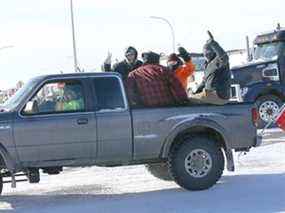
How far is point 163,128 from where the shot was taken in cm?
1032

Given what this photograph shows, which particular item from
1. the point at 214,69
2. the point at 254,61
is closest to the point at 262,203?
the point at 214,69

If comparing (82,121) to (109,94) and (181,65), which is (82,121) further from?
(181,65)

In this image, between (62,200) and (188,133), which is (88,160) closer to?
(62,200)

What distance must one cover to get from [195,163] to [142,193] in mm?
847

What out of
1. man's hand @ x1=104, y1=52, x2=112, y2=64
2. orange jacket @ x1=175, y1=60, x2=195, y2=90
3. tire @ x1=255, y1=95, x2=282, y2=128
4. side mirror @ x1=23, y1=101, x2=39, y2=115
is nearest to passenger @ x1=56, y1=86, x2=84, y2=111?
side mirror @ x1=23, y1=101, x2=39, y2=115

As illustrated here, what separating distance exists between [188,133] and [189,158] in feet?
1.16

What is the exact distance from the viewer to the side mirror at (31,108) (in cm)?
983

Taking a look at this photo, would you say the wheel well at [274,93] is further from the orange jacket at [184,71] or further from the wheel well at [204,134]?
the wheel well at [204,134]

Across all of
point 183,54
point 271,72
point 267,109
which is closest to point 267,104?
point 267,109

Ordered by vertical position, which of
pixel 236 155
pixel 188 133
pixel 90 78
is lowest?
pixel 236 155

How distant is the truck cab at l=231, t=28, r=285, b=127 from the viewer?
19500 millimetres

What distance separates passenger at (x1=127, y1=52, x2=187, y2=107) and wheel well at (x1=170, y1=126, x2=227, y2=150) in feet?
1.39

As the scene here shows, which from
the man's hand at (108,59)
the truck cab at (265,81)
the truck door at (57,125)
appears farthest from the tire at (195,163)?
the truck cab at (265,81)

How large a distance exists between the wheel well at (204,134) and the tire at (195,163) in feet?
0.20
